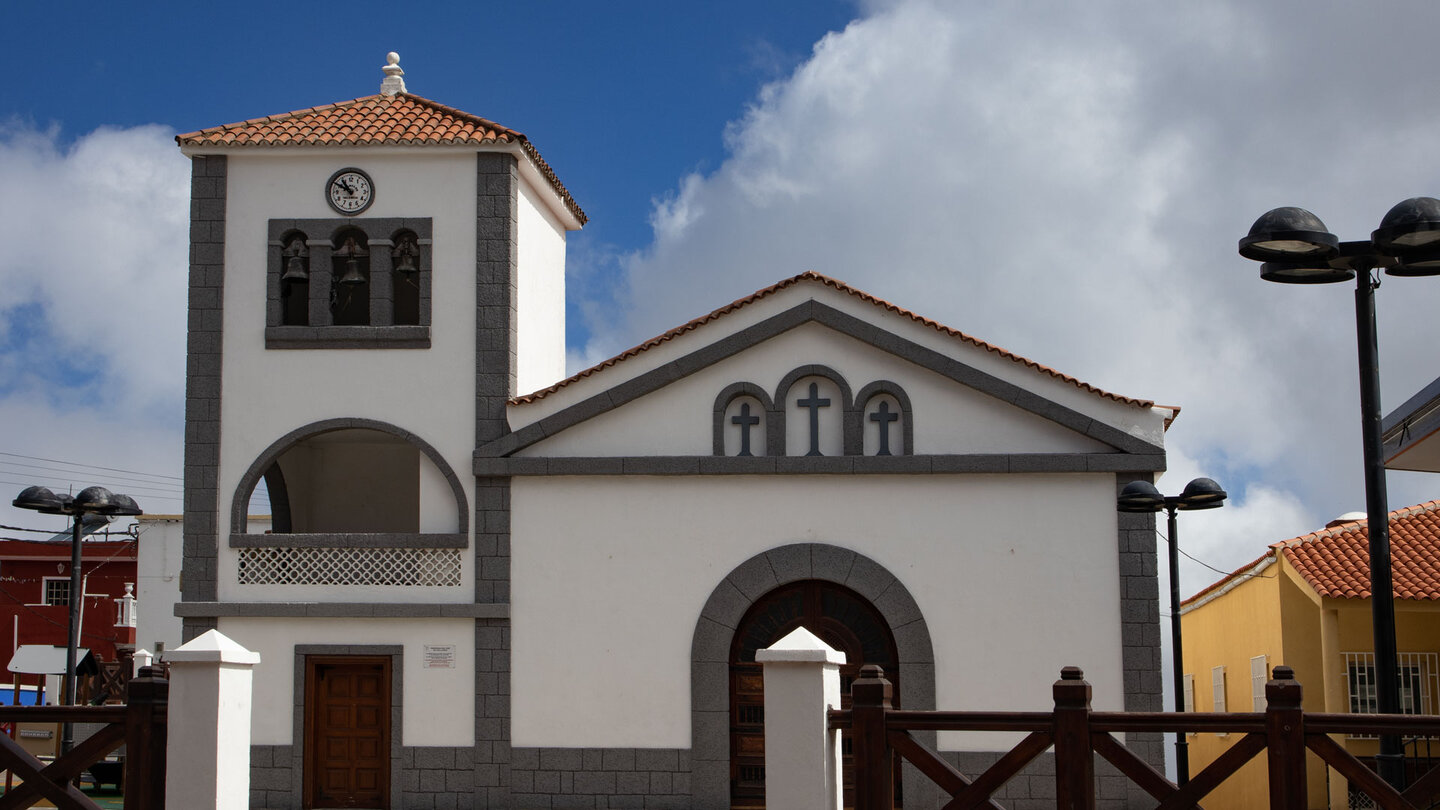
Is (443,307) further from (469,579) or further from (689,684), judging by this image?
(689,684)

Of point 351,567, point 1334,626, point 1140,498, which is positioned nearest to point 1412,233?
point 1140,498

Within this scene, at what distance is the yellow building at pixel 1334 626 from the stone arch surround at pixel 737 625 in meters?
6.01

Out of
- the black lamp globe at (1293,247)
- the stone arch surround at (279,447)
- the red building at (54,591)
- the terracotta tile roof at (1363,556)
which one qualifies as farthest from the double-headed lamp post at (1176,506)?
the red building at (54,591)

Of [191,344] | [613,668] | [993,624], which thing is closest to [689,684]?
[613,668]

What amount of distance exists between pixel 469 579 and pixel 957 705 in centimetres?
526

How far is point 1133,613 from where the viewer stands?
15.7 meters

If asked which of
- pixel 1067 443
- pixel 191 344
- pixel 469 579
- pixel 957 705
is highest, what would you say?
pixel 191 344

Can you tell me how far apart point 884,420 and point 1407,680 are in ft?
31.6

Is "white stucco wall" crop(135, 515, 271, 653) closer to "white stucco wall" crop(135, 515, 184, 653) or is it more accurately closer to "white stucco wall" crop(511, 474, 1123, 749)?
"white stucco wall" crop(135, 515, 184, 653)

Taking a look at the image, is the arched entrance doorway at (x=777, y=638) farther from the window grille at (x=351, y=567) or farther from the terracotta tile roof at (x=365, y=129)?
the terracotta tile roof at (x=365, y=129)

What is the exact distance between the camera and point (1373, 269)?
30.9 feet

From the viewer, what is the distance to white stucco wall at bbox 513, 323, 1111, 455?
53.3ft

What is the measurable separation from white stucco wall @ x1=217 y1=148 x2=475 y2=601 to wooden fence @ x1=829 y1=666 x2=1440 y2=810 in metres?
9.13

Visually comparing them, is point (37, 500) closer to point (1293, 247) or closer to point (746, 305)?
point (746, 305)
